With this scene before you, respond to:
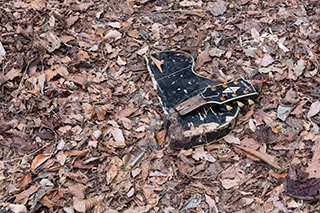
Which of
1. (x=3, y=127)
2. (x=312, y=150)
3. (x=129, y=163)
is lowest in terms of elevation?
(x=312, y=150)

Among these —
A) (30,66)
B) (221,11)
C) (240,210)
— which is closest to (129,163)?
(240,210)

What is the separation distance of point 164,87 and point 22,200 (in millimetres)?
894

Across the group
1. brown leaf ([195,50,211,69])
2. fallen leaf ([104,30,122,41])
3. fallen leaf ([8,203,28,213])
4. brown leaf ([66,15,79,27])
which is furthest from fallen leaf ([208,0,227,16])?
fallen leaf ([8,203,28,213])

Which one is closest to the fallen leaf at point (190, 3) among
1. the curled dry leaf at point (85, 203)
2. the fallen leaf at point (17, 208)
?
the curled dry leaf at point (85, 203)

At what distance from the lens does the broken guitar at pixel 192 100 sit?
8.08 ft

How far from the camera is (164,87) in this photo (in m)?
2.69

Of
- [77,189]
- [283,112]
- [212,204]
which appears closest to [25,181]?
[77,189]

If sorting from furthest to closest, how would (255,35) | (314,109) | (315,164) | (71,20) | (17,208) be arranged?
(71,20) < (255,35) < (314,109) < (315,164) < (17,208)

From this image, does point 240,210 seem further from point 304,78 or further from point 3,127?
point 3,127

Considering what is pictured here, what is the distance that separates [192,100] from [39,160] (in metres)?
0.77

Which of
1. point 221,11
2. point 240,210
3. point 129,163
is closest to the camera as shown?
point 240,210

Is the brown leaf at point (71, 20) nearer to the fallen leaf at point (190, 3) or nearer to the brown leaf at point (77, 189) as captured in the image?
the fallen leaf at point (190, 3)

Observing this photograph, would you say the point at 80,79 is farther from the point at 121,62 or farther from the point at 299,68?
the point at 299,68

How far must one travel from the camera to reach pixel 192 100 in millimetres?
2576
